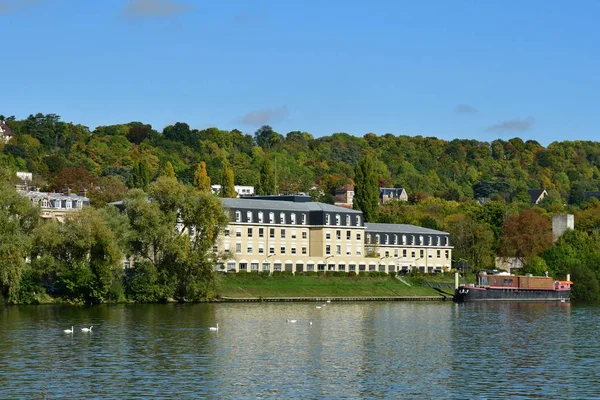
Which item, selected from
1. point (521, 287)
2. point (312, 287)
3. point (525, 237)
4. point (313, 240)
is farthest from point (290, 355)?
point (525, 237)

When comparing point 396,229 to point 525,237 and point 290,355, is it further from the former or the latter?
point 290,355

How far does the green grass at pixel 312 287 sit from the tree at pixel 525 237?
38009 millimetres

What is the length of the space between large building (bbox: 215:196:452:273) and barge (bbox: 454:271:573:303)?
18.5 meters

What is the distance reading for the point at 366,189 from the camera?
177m

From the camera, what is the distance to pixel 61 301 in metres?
114

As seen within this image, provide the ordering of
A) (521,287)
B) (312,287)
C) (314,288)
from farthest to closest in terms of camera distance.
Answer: (521,287) < (312,287) < (314,288)

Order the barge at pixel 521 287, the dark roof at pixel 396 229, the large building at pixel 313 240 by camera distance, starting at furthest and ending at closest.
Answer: the dark roof at pixel 396 229
the large building at pixel 313 240
the barge at pixel 521 287

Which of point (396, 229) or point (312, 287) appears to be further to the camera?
point (396, 229)

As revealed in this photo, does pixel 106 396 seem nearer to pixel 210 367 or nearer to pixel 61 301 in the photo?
pixel 210 367

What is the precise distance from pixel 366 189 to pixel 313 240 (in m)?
21.5

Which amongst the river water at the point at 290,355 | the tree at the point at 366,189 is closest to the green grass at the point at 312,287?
the river water at the point at 290,355

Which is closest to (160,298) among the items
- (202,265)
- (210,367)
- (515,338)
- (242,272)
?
(202,265)

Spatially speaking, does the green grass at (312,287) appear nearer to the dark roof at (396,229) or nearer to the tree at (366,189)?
the dark roof at (396,229)

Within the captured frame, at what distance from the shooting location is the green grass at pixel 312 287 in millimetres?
130750
